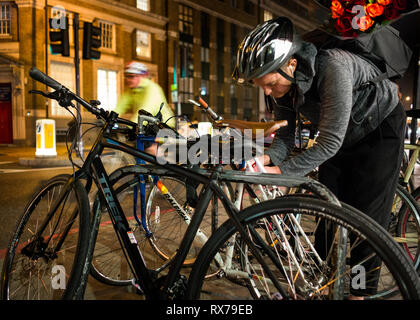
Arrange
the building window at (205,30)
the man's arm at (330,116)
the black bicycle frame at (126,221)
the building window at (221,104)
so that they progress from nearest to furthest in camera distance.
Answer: the black bicycle frame at (126,221), the man's arm at (330,116), the building window at (205,30), the building window at (221,104)

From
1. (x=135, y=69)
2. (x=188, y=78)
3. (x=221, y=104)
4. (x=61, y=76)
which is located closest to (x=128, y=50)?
(x=61, y=76)

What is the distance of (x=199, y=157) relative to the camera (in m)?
1.95

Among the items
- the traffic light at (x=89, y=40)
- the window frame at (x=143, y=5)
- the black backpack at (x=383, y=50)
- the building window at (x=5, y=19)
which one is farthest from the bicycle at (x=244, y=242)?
the window frame at (x=143, y=5)

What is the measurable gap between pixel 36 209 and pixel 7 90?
72.8 feet

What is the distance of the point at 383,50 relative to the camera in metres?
2.23

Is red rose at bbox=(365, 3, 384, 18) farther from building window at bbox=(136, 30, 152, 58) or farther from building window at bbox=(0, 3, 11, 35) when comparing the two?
building window at bbox=(136, 30, 152, 58)

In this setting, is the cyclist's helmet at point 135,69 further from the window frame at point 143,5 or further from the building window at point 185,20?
the building window at point 185,20

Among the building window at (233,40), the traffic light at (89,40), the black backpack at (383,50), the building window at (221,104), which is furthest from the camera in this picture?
the building window at (233,40)

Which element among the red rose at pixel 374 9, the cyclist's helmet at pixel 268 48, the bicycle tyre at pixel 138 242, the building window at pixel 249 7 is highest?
the building window at pixel 249 7

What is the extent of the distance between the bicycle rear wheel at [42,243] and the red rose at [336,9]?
7.09ft

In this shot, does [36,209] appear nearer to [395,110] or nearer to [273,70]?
[273,70]

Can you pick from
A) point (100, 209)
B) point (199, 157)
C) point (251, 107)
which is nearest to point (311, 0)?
point (199, 157)

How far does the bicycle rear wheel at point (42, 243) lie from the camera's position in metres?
2.22
